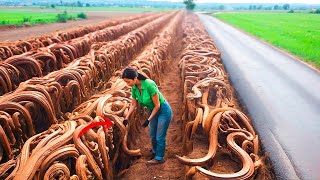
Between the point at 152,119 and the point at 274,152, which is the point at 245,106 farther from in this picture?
the point at 152,119

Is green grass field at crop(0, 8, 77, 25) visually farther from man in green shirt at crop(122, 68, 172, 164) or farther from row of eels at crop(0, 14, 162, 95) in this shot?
man in green shirt at crop(122, 68, 172, 164)

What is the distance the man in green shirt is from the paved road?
1979mm

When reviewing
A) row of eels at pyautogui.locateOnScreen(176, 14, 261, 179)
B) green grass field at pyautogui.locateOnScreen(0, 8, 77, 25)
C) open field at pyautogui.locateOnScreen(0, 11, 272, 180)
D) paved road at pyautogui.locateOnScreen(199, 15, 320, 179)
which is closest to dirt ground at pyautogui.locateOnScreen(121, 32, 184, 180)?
open field at pyautogui.locateOnScreen(0, 11, 272, 180)

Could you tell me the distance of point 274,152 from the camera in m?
6.09

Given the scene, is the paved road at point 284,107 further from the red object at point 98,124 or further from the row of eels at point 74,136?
the red object at point 98,124

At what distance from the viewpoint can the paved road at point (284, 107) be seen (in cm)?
579

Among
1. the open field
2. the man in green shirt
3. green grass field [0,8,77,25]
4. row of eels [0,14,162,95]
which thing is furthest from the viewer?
green grass field [0,8,77,25]

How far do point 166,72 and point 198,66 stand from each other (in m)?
4.89

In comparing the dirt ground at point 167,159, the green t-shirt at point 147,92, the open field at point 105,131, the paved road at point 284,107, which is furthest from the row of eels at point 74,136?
the paved road at point 284,107

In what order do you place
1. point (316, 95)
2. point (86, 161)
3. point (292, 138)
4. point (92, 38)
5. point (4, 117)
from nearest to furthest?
Result: 1. point (86, 161)
2. point (4, 117)
3. point (292, 138)
4. point (316, 95)
5. point (92, 38)

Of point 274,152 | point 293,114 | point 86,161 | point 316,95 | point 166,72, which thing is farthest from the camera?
point 166,72

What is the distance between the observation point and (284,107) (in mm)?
8656

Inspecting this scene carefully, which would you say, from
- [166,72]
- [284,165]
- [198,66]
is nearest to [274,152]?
[284,165]

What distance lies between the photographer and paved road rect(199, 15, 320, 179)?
228 inches
